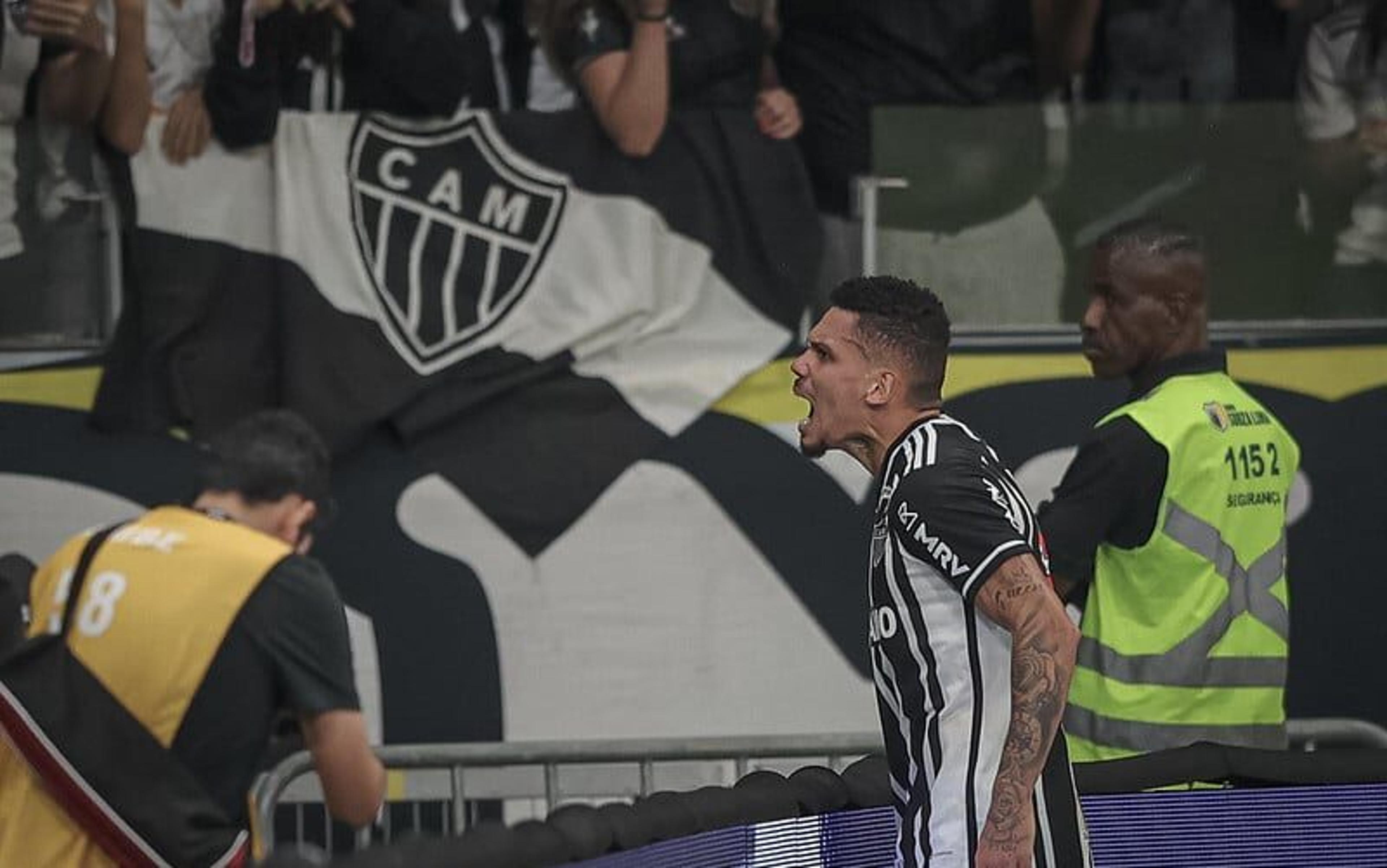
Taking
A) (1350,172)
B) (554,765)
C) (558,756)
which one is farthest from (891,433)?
(1350,172)

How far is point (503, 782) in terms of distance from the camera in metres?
7.78

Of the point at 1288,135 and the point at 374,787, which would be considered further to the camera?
the point at 1288,135

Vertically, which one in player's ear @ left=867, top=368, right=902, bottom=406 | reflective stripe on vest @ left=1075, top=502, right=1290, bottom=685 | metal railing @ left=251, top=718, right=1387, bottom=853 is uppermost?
player's ear @ left=867, top=368, right=902, bottom=406

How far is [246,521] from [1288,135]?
4.38 metres

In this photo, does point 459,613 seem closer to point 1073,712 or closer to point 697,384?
point 697,384

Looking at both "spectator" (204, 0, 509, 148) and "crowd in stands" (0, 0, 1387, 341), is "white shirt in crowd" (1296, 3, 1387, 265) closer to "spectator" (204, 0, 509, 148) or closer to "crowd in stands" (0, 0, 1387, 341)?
"crowd in stands" (0, 0, 1387, 341)

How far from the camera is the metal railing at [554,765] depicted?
702 centimetres

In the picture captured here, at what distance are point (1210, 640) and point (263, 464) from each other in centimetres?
236

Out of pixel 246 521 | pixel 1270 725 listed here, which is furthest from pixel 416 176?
pixel 1270 725

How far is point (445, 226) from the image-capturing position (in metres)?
8.00

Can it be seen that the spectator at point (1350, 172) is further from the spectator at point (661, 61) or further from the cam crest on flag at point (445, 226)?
the cam crest on flag at point (445, 226)

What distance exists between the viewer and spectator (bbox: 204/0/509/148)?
7.80m

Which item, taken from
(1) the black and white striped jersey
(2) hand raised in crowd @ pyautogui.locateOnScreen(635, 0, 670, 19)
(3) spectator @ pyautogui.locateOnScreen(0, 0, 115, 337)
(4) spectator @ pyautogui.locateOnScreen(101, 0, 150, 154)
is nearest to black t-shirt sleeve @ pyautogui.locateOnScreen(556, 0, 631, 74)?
(2) hand raised in crowd @ pyautogui.locateOnScreen(635, 0, 670, 19)

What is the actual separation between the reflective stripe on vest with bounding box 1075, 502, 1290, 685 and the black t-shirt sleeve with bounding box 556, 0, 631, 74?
9.38ft
